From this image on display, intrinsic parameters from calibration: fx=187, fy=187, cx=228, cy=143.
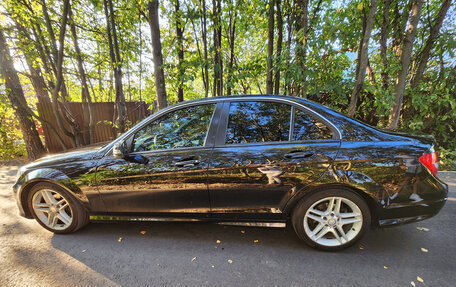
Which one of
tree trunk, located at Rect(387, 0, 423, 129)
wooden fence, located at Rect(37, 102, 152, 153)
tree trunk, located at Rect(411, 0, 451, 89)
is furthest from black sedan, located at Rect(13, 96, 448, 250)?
tree trunk, located at Rect(411, 0, 451, 89)

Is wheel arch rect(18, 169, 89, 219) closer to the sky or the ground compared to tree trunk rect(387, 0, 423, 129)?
closer to the ground

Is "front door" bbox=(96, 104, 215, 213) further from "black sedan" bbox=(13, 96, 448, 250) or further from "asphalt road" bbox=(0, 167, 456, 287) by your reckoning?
"asphalt road" bbox=(0, 167, 456, 287)

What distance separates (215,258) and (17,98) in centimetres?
730

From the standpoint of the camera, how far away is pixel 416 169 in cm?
173

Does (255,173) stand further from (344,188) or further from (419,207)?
(419,207)

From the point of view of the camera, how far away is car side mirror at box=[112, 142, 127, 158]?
1978mm

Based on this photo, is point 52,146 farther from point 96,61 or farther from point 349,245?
point 349,245

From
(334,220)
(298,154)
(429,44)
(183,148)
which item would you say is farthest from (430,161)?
(429,44)

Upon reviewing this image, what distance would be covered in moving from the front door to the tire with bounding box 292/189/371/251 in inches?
40.6

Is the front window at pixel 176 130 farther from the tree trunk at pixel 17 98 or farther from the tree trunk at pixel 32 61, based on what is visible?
the tree trunk at pixel 17 98

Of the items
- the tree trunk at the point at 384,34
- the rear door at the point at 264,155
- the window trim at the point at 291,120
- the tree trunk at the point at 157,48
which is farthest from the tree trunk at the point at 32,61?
the tree trunk at the point at 384,34

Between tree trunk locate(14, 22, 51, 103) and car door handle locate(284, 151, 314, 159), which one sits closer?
car door handle locate(284, 151, 314, 159)

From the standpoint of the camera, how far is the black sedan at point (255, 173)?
5.82ft

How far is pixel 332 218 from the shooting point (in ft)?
6.29
